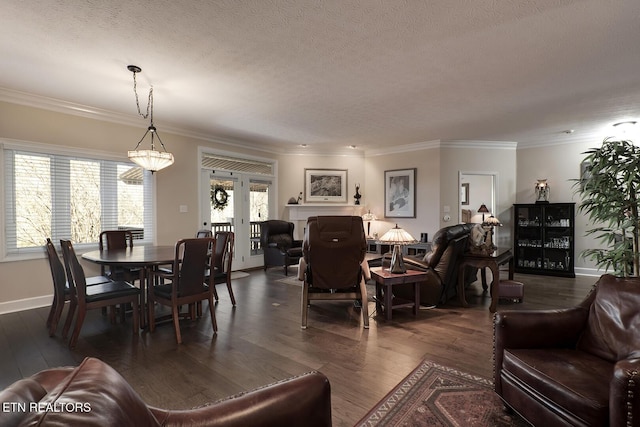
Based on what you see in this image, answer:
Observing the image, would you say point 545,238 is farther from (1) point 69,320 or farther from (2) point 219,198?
(1) point 69,320

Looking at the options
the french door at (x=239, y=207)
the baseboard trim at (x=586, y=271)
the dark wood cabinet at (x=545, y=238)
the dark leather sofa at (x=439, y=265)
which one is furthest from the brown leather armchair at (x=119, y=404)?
the baseboard trim at (x=586, y=271)

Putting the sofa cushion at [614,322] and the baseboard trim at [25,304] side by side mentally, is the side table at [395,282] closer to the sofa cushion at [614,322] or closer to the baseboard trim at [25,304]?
the sofa cushion at [614,322]

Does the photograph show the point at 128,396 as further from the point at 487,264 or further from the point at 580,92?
the point at 580,92

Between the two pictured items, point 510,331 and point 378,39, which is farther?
point 378,39

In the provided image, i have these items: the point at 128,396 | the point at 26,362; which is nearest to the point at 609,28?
the point at 128,396

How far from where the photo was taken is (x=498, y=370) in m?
1.79

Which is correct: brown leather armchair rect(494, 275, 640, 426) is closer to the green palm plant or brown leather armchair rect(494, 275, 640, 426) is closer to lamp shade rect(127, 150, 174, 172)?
the green palm plant

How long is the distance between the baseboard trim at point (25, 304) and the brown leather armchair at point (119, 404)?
4.28 meters

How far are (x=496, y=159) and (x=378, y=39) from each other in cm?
496

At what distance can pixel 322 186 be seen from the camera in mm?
7121

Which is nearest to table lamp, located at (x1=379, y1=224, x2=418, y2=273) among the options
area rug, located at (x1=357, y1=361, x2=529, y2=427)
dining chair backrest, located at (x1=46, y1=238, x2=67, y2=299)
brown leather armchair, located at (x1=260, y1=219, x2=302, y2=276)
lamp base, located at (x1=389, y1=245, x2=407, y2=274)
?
lamp base, located at (x1=389, y1=245, x2=407, y2=274)

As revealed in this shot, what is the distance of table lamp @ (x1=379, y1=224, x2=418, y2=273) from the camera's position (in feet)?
10.9

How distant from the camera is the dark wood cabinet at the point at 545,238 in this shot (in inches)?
220

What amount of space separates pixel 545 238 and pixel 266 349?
19.1 ft
